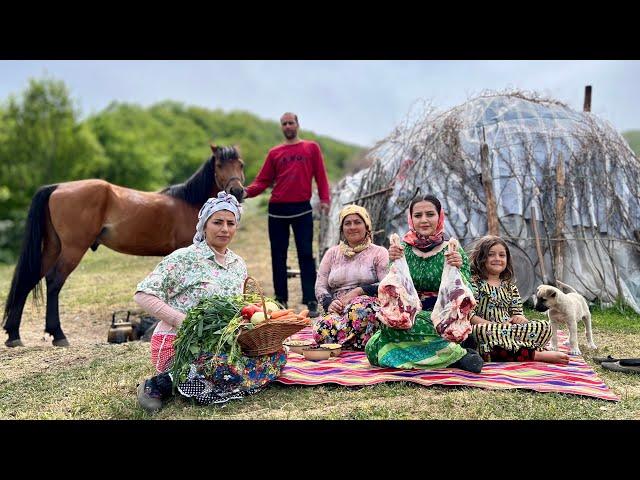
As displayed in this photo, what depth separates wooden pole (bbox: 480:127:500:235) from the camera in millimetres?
7411

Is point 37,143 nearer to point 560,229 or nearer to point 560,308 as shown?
point 560,229

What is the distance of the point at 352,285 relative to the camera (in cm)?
515

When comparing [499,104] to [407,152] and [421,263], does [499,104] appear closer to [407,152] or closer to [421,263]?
[407,152]

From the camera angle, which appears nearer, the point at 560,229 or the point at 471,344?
the point at 471,344

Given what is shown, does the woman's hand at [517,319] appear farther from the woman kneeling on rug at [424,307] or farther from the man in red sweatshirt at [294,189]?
the man in red sweatshirt at [294,189]

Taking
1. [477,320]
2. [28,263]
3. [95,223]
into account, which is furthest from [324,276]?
[28,263]

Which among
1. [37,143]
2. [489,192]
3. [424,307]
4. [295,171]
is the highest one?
[37,143]

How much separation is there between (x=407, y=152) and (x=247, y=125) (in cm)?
5852

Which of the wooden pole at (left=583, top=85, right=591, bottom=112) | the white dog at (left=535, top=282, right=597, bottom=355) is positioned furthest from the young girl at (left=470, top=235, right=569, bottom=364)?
the wooden pole at (left=583, top=85, right=591, bottom=112)

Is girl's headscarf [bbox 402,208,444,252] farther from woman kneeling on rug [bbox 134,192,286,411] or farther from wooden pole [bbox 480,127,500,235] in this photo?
wooden pole [bbox 480,127,500,235]

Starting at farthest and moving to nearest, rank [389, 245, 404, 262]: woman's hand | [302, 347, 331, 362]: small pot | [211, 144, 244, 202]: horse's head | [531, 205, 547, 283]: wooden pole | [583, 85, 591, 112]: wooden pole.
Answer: [583, 85, 591, 112]: wooden pole < [531, 205, 547, 283]: wooden pole < [211, 144, 244, 202]: horse's head < [302, 347, 331, 362]: small pot < [389, 245, 404, 262]: woman's hand

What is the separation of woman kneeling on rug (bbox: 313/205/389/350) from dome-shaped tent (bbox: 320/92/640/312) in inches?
107

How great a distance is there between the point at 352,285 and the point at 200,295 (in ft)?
4.94
